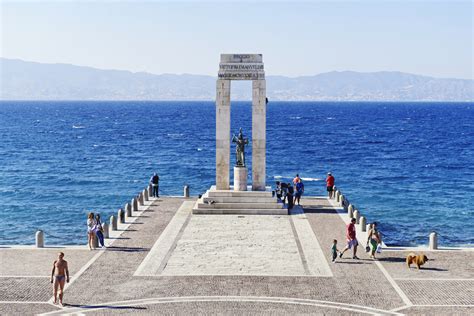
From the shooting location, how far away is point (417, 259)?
1201 inches

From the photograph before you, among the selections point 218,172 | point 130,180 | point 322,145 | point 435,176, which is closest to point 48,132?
point 322,145

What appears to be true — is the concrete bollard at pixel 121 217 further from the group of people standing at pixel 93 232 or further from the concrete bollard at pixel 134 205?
the group of people standing at pixel 93 232

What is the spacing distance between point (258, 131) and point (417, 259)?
15.0 metres

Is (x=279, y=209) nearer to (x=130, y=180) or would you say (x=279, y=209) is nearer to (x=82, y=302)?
(x=82, y=302)

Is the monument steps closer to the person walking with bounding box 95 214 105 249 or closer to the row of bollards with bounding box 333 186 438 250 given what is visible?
the row of bollards with bounding box 333 186 438 250

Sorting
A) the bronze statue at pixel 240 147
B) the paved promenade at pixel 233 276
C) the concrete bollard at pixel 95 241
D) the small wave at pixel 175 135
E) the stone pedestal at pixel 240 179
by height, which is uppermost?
the bronze statue at pixel 240 147

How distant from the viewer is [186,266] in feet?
100

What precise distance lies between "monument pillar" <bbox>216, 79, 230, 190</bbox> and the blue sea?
8.40 meters

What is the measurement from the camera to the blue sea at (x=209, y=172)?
50.5 meters

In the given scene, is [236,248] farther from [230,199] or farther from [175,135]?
[175,135]

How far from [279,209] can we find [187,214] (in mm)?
4932

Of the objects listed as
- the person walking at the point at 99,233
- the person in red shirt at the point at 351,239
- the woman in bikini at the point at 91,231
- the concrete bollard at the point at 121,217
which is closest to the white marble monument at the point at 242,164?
the concrete bollard at the point at 121,217

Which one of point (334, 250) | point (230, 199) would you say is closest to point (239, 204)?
point (230, 199)

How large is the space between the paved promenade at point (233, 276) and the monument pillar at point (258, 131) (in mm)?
5592
